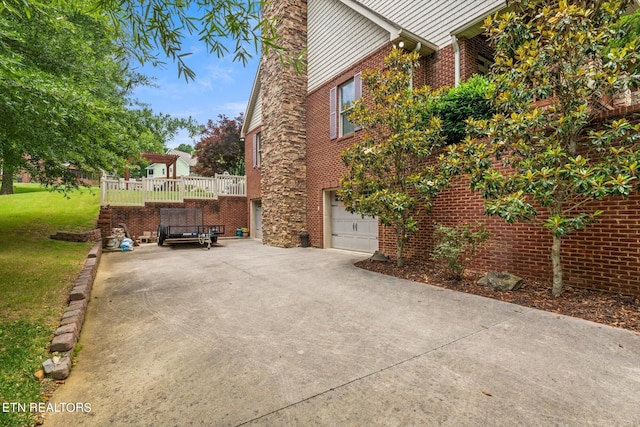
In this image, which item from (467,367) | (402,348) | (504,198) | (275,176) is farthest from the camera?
(275,176)

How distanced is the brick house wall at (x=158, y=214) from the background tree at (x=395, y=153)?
9.92m

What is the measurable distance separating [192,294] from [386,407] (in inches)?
146

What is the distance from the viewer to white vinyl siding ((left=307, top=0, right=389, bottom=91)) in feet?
28.9

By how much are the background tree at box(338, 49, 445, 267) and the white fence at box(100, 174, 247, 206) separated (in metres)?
10.1

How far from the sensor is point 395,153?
6164 millimetres

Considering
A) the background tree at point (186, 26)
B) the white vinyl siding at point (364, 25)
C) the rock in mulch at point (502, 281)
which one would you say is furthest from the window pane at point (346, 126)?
the background tree at point (186, 26)

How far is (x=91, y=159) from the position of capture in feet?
20.2

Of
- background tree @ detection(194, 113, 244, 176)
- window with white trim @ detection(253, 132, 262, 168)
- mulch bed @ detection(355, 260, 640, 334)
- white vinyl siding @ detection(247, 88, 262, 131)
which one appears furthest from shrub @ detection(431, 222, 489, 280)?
background tree @ detection(194, 113, 244, 176)

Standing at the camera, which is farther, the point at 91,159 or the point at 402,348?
the point at 91,159

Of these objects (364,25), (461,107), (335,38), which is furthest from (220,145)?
(461,107)

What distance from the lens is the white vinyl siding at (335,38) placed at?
8.80 m

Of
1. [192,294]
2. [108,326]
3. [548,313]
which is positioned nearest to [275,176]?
[192,294]

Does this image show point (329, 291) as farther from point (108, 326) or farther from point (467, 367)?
point (108, 326)

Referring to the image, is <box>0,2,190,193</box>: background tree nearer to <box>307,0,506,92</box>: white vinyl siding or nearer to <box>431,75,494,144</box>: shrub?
<box>431,75,494,144</box>: shrub
